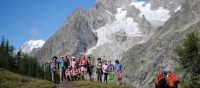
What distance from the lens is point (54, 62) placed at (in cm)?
3158

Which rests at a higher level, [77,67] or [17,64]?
[17,64]

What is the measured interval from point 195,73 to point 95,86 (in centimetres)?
1667

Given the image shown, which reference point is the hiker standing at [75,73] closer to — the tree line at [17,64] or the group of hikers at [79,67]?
the group of hikers at [79,67]

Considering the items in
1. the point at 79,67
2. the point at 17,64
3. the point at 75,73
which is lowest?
the point at 75,73

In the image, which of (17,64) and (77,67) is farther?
(17,64)

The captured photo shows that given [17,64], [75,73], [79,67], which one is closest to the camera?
[75,73]

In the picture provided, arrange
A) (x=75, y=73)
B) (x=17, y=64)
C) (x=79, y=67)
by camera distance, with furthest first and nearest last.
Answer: (x=17, y=64) → (x=79, y=67) → (x=75, y=73)

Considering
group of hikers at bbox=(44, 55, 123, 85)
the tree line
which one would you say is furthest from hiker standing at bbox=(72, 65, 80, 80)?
the tree line

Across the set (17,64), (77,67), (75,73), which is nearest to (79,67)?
(77,67)

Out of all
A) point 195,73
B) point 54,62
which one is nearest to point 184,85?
point 195,73

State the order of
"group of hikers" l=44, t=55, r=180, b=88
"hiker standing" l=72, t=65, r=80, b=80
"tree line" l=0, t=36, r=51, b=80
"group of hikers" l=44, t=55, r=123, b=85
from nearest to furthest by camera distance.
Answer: "group of hikers" l=44, t=55, r=180, b=88 → "group of hikers" l=44, t=55, r=123, b=85 → "hiker standing" l=72, t=65, r=80, b=80 → "tree line" l=0, t=36, r=51, b=80

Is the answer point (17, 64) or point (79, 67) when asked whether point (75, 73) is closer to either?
point (79, 67)

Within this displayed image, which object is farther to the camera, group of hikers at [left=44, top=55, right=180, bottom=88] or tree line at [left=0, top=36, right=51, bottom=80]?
tree line at [left=0, top=36, right=51, bottom=80]

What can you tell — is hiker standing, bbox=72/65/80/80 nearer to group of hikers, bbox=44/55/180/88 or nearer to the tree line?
group of hikers, bbox=44/55/180/88
